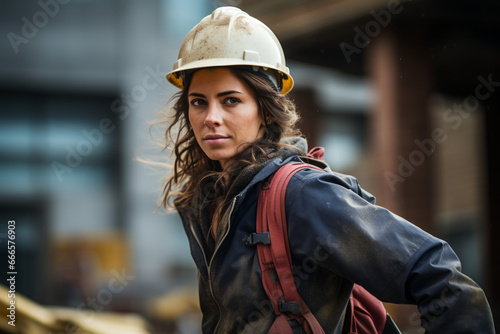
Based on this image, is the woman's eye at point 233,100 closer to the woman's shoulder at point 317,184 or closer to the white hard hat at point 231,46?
the white hard hat at point 231,46

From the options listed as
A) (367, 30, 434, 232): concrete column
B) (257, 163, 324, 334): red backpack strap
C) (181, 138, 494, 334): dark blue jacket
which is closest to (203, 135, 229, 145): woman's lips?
(181, 138, 494, 334): dark blue jacket

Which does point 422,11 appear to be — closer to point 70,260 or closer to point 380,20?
point 380,20

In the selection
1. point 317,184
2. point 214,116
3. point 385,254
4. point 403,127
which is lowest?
point 403,127

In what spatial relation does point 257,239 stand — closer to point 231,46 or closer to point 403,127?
point 231,46

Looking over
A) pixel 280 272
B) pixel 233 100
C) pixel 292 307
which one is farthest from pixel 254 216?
pixel 233 100

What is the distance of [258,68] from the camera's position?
8.70 feet

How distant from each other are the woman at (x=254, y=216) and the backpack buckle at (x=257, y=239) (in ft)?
0.14

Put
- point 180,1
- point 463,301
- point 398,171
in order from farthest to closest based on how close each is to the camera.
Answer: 1. point 180,1
2. point 398,171
3. point 463,301

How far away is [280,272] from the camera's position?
2.26 metres

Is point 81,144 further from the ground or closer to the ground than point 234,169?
closer to the ground

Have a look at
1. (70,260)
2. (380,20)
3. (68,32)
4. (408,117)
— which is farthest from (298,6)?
(68,32)

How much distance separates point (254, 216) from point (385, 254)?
517 mm

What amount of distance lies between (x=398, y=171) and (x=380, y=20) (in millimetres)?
1820

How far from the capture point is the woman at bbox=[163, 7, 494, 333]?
2.10 meters
